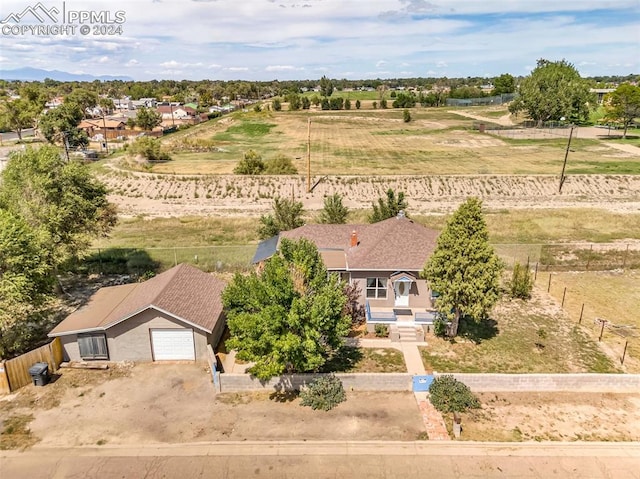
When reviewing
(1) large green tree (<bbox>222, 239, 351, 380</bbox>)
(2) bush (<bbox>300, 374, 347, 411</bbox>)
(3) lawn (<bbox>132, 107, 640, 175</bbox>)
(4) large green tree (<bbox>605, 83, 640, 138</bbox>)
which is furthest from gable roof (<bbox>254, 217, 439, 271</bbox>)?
(4) large green tree (<bbox>605, 83, 640, 138</bbox>)

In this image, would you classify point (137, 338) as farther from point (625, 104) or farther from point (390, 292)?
point (625, 104)

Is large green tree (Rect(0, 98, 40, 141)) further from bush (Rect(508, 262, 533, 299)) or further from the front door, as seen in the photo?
bush (Rect(508, 262, 533, 299))

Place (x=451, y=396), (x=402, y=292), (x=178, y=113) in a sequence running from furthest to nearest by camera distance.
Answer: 1. (x=178, y=113)
2. (x=402, y=292)
3. (x=451, y=396)

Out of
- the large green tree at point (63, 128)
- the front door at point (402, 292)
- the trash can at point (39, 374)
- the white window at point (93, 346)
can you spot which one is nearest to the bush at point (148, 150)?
the large green tree at point (63, 128)

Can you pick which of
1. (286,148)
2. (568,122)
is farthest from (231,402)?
(568,122)

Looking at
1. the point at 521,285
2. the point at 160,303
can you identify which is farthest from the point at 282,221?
the point at 521,285

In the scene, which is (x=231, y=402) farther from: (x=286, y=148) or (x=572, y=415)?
(x=286, y=148)
